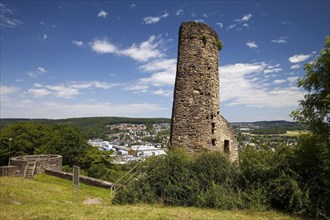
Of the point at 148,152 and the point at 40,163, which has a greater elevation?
the point at 40,163

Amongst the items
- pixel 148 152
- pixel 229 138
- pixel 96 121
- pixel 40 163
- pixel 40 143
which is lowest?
pixel 148 152

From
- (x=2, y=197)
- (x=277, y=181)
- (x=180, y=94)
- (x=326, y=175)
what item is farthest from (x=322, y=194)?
(x=2, y=197)

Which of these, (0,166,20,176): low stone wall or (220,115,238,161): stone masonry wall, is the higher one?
(220,115,238,161): stone masonry wall

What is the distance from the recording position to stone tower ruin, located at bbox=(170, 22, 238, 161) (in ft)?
36.5

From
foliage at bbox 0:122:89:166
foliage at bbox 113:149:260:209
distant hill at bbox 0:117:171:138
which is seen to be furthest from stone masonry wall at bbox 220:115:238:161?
distant hill at bbox 0:117:171:138

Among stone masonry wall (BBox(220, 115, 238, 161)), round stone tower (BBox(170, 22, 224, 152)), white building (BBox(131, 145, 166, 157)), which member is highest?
round stone tower (BBox(170, 22, 224, 152))

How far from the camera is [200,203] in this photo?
30.2 feet

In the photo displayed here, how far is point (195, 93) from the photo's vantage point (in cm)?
1125

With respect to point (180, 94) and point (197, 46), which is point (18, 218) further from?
point (197, 46)

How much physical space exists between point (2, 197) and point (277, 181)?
37.9ft

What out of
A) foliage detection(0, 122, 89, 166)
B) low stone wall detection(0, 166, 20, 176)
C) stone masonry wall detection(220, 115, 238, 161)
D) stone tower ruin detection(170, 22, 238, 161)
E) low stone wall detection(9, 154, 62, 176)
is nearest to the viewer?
stone tower ruin detection(170, 22, 238, 161)

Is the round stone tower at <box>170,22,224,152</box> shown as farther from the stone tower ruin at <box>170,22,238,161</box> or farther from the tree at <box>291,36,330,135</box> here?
the tree at <box>291,36,330,135</box>

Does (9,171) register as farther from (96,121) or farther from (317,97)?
(96,121)

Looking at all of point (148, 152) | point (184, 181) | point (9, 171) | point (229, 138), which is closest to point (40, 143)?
point (9, 171)
